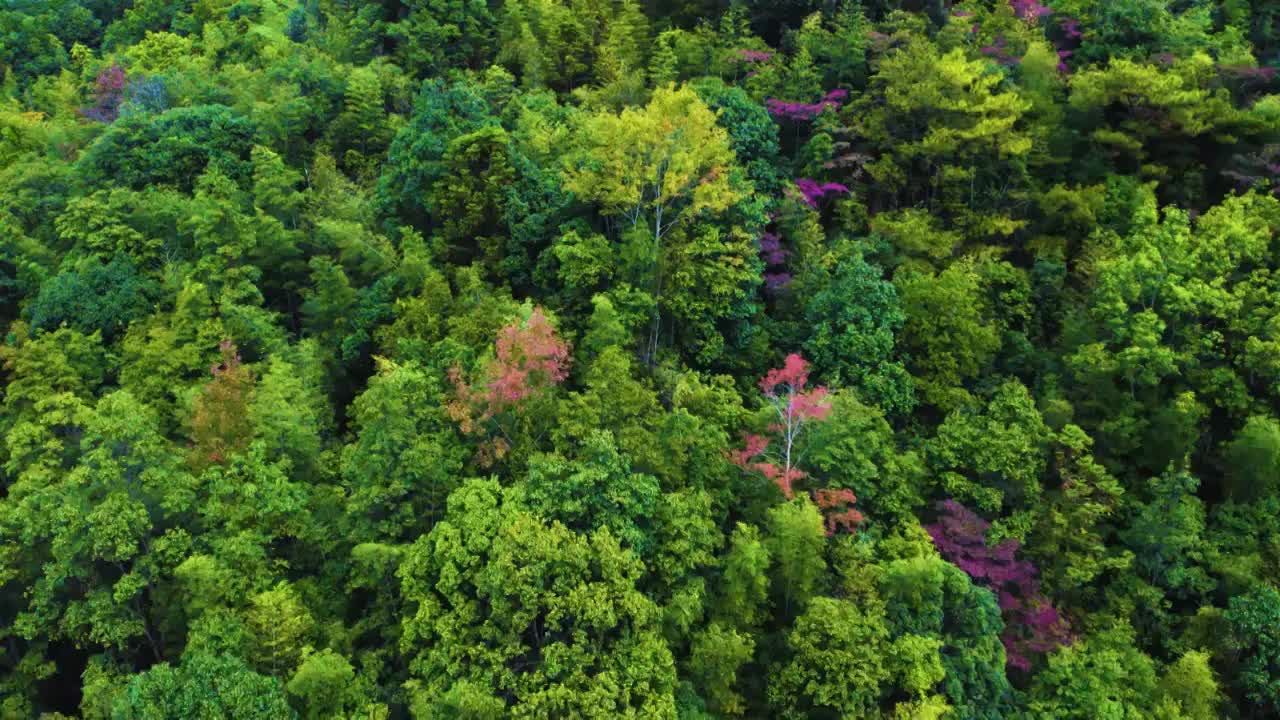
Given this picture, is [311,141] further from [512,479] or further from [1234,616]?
Answer: [1234,616]

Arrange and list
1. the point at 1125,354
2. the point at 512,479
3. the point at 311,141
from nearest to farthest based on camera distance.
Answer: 1. the point at 512,479
2. the point at 1125,354
3. the point at 311,141

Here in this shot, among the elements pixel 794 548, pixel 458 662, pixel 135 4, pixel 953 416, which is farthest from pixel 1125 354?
pixel 135 4

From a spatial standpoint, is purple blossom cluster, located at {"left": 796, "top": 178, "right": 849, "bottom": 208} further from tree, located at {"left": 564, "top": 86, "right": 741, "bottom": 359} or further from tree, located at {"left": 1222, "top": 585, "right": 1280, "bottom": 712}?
tree, located at {"left": 1222, "top": 585, "right": 1280, "bottom": 712}

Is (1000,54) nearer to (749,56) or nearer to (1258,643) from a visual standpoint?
(749,56)

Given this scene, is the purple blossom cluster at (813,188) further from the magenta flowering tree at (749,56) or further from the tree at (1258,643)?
the tree at (1258,643)

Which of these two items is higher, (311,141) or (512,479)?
(311,141)

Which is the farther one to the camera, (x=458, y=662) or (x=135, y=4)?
(x=135, y=4)

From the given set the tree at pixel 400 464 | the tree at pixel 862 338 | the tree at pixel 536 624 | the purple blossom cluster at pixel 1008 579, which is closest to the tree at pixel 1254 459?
the purple blossom cluster at pixel 1008 579
